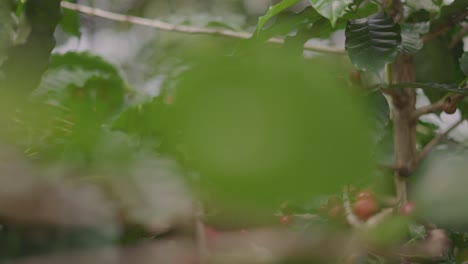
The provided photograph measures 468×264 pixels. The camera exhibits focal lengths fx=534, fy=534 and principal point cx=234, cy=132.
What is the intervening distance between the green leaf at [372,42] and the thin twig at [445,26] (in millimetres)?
151

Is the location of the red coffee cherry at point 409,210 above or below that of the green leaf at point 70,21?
below

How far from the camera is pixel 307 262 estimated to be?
0.44ft

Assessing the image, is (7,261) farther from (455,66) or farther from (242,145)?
(455,66)

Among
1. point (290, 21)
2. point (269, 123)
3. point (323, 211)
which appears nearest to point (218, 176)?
point (269, 123)

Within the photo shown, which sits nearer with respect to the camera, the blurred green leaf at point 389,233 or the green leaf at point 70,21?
the blurred green leaf at point 389,233

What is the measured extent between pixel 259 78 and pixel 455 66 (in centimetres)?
87

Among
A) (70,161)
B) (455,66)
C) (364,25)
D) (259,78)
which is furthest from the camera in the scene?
(455,66)

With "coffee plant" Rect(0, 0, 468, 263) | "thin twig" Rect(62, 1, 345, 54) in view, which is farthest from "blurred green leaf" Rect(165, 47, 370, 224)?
"thin twig" Rect(62, 1, 345, 54)

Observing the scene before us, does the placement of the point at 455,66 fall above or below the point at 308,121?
above

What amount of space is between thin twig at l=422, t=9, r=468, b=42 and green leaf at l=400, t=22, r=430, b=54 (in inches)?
1.7

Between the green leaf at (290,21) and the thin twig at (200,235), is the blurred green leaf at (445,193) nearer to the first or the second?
the thin twig at (200,235)

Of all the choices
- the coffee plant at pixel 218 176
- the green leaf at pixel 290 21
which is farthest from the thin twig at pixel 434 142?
the coffee plant at pixel 218 176

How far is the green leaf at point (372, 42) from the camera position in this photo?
0.65 metres

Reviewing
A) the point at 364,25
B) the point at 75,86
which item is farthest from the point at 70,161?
the point at 75,86
